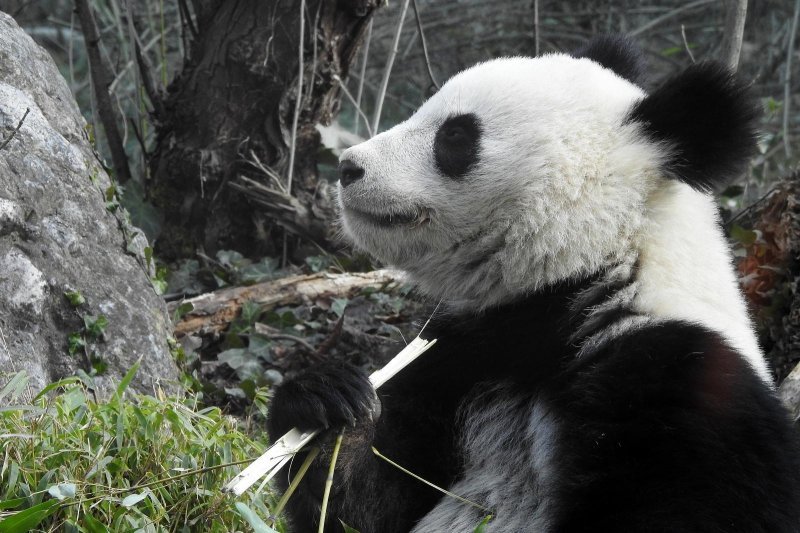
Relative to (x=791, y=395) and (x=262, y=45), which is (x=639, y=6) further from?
(x=791, y=395)

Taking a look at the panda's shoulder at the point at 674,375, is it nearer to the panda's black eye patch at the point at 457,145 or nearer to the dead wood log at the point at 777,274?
the panda's black eye patch at the point at 457,145

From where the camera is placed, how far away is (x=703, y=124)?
3.09 meters

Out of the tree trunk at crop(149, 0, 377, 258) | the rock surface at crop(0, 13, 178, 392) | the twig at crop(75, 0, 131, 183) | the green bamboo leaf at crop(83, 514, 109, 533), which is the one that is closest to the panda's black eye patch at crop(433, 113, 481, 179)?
the rock surface at crop(0, 13, 178, 392)

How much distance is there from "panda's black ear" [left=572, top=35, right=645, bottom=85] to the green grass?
221cm

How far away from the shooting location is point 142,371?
416 centimetres

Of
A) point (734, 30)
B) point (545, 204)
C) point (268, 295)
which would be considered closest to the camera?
point (545, 204)

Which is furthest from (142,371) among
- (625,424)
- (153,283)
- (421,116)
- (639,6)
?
(639,6)

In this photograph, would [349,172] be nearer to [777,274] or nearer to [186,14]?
[777,274]

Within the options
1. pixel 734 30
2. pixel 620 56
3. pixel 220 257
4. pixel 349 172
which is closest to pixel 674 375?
pixel 349 172

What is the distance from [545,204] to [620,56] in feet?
3.40

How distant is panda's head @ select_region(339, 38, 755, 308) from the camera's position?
3123 millimetres

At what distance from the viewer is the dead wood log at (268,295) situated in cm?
580

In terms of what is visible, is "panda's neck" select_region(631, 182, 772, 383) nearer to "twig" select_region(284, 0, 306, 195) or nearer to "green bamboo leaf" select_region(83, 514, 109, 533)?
"green bamboo leaf" select_region(83, 514, 109, 533)

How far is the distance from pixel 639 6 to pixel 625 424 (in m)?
8.72
